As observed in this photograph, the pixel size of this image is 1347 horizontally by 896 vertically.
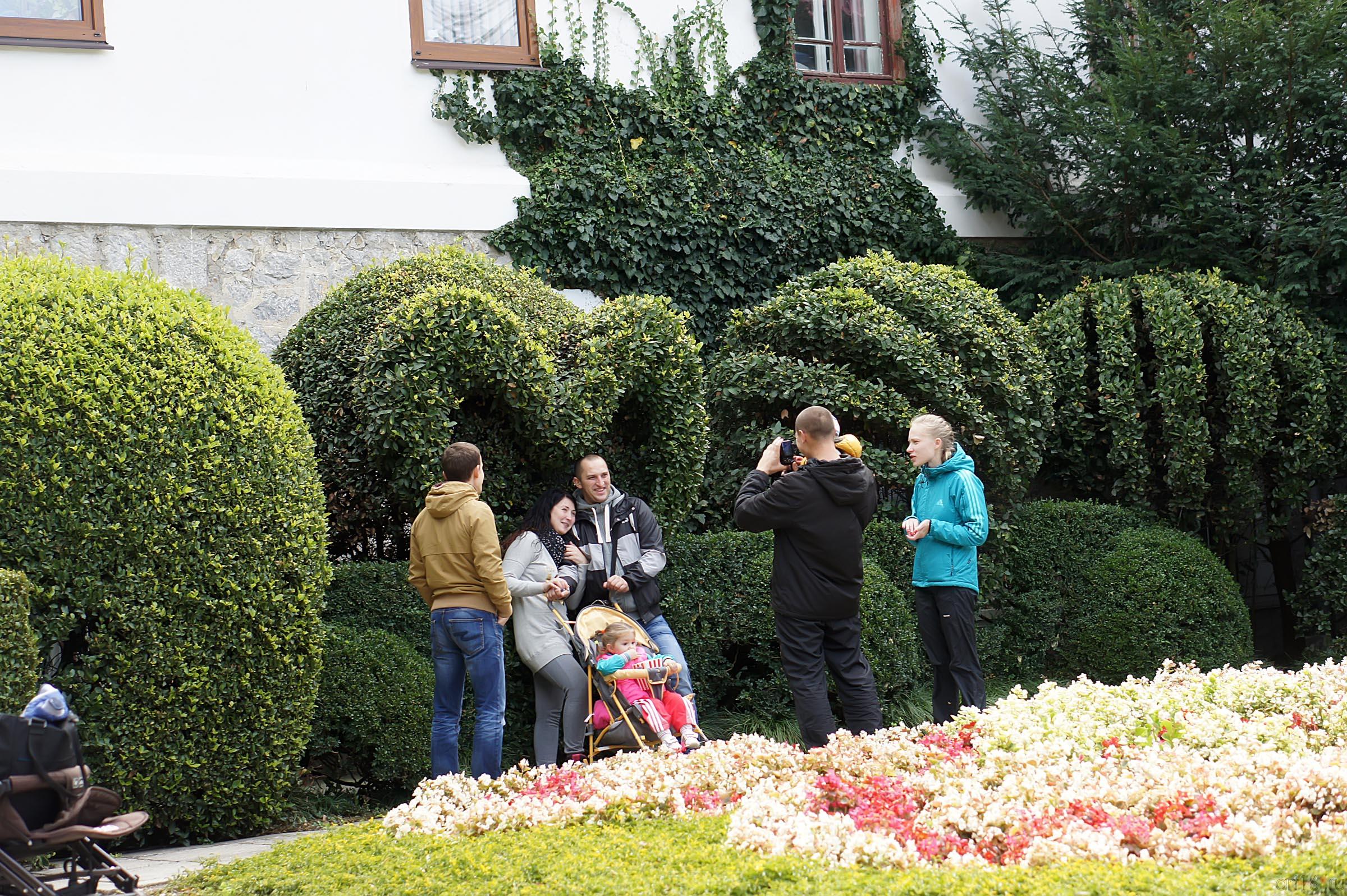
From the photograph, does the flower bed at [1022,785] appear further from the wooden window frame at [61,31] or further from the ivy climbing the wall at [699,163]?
the wooden window frame at [61,31]

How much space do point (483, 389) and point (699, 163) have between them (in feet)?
14.2

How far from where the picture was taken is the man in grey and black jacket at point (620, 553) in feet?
21.7

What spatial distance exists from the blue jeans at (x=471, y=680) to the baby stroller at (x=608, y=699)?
1.65 ft

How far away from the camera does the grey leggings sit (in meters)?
6.24

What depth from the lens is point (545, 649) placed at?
20.6 feet

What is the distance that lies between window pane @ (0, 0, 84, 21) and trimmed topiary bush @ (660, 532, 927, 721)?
5.32 meters

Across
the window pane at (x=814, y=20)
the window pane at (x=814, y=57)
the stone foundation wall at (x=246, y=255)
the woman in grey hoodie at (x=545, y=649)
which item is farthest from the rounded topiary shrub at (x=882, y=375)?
the window pane at (x=814, y=20)

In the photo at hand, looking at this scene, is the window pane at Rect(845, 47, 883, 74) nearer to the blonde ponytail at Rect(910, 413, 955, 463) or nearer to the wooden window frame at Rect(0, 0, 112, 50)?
the blonde ponytail at Rect(910, 413, 955, 463)

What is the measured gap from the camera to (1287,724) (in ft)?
16.5

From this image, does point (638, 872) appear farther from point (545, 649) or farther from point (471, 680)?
point (545, 649)

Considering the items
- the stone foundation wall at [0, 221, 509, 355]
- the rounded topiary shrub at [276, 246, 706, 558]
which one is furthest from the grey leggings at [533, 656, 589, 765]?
the stone foundation wall at [0, 221, 509, 355]

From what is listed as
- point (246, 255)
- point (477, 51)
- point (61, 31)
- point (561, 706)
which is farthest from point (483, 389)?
point (61, 31)

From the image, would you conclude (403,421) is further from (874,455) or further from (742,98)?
(742,98)

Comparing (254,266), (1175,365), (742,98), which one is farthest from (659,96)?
(1175,365)
